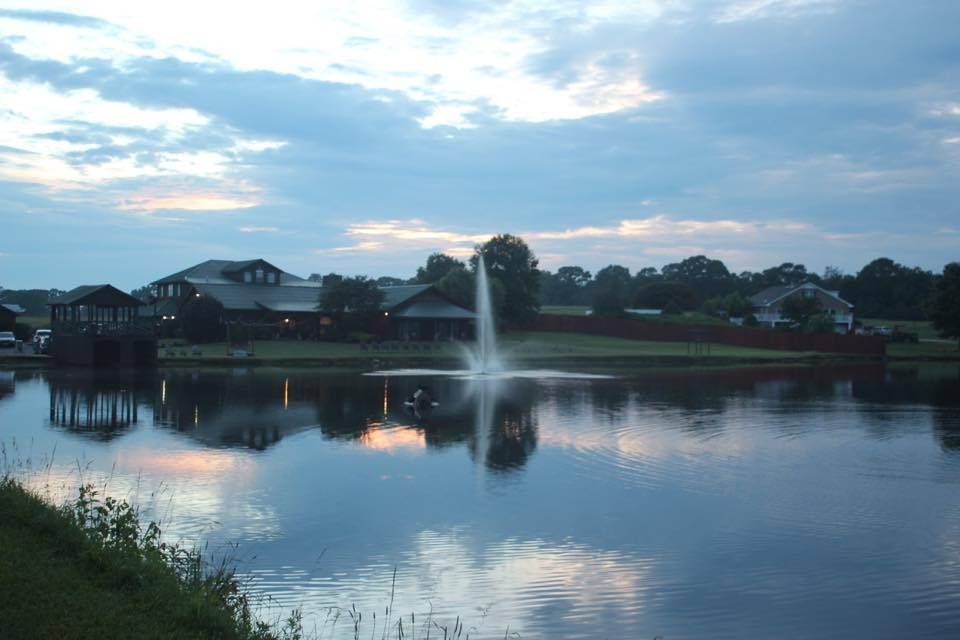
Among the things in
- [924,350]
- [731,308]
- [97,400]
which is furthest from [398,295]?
[731,308]

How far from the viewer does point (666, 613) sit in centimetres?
1253

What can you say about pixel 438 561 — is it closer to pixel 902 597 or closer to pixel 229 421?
pixel 902 597

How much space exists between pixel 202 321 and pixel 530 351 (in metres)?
25.4

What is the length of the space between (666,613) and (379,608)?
3820mm

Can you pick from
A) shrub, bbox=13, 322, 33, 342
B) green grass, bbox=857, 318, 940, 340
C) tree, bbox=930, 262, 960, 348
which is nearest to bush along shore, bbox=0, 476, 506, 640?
shrub, bbox=13, 322, 33, 342

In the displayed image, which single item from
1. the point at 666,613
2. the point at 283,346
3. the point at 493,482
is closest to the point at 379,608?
the point at 666,613

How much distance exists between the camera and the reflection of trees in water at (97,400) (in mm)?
28423

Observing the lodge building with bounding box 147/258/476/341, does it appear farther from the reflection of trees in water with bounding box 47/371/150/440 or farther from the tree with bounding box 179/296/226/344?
the reflection of trees in water with bounding box 47/371/150/440

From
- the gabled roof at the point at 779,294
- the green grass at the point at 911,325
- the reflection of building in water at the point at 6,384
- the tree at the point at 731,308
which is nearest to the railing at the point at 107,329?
the reflection of building in water at the point at 6,384

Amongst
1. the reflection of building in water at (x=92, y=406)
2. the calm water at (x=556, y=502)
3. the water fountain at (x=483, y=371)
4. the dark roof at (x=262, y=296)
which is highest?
the dark roof at (x=262, y=296)

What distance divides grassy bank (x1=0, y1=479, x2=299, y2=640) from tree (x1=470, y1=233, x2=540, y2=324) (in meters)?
80.2

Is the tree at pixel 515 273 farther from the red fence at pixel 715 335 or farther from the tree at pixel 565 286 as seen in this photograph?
the tree at pixel 565 286

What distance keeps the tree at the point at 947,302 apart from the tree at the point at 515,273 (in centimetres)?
3738

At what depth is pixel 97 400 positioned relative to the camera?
35812 millimetres
